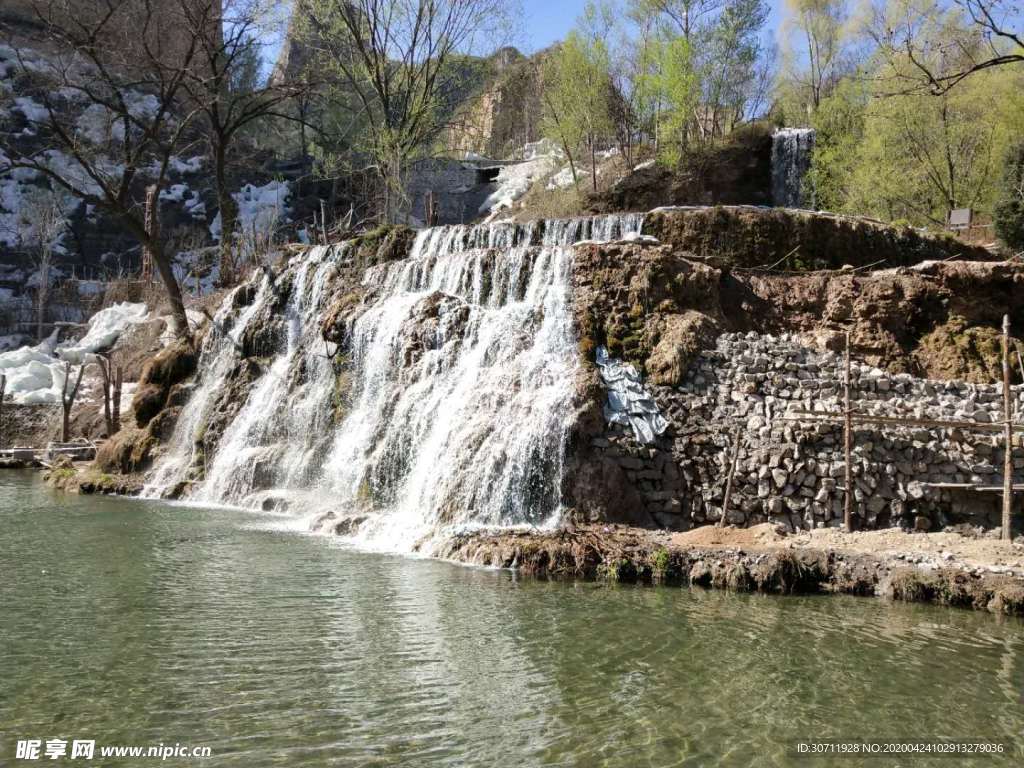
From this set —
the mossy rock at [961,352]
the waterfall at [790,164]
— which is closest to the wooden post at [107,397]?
the mossy rock at [961,352]

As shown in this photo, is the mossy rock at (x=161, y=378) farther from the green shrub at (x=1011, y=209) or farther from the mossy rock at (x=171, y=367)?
the green shrub at (x=1011, y=209)

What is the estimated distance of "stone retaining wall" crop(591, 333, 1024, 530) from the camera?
1150cm

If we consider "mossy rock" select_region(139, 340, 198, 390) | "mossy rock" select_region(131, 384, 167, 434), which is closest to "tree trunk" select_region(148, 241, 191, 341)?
"mossy rock" select_region(139, 340, 198, 390)

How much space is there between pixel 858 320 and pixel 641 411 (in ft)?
18.6

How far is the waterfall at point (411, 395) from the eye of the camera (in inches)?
499

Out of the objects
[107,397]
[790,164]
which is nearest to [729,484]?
[107,397]

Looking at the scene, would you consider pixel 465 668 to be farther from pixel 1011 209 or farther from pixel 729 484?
pixel 1011 209

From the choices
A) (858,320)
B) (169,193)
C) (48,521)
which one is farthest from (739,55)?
(48,521)

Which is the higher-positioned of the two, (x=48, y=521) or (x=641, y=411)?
(x=641, y=411)

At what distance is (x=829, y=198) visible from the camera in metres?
29.7

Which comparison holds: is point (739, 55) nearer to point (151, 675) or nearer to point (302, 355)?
point (302, 355)

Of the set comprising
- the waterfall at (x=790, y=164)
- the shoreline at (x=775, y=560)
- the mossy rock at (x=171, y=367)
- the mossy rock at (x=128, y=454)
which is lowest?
the shoreline at (x=775, y=560)

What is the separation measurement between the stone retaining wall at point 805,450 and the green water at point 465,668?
2767 millimetres

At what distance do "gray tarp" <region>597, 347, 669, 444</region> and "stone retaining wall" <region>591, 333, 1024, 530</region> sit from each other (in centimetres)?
16
